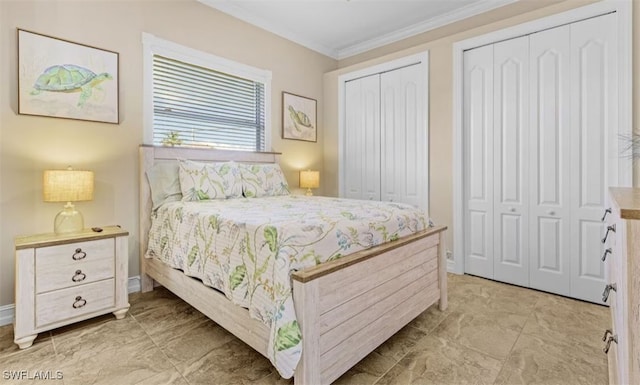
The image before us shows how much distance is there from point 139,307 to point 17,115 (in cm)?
159

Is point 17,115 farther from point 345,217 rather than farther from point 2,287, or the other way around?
point 345,217

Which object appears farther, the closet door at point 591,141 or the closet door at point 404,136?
the closet door at point 404,136

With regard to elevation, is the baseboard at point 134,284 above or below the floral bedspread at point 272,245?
below

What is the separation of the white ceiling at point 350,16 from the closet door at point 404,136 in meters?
0.61

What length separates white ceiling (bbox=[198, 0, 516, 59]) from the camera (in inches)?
130

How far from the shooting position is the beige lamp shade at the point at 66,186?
2051 millimetres

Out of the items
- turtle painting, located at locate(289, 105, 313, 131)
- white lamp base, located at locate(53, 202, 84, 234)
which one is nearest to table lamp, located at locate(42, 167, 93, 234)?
white lamp base, located at locate(53, 202, 84, 234)

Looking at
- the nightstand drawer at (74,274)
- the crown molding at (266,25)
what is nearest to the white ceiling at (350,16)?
the crown molding at (266,25)

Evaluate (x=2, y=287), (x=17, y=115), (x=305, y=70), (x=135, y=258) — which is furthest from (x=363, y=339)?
(x=305, y=70)

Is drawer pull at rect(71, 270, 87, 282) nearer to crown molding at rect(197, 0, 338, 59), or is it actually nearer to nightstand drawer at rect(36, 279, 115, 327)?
nightstand drawer at rect(36, 279, 115, 327)

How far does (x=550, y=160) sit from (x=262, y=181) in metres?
2.61

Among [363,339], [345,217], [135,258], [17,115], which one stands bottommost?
[363,339]

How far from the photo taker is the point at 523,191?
9.26 ft

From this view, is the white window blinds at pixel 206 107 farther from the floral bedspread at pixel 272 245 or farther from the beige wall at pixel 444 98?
the beige wall at pixel 444 98
